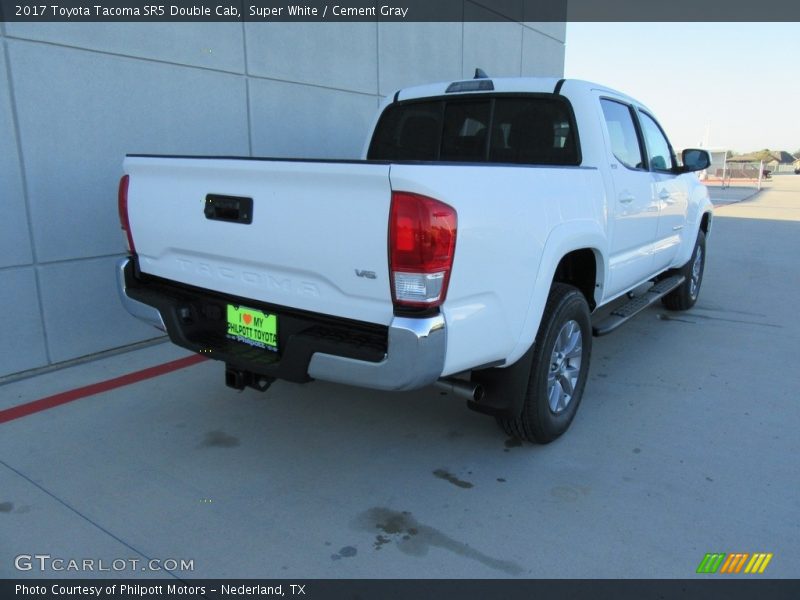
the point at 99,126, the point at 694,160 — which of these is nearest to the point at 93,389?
the point at 99,126

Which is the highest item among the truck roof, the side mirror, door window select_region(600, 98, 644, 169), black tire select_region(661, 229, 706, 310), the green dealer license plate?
the truck roof

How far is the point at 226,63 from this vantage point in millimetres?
5492

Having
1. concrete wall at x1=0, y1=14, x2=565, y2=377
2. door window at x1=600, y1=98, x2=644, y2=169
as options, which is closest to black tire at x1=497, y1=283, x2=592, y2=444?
door window at x1=600, y1=98, x2=644, y2=169

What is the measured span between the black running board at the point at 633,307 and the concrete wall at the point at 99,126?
11.9 ft

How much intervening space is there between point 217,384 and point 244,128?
2596 mm

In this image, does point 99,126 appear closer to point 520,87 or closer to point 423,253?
point 520,87

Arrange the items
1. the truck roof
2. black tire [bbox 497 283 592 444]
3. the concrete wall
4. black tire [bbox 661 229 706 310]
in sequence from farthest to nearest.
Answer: black tire [bbox 661 229 706 310] → the concrete wall → the truck roof → black tire [bbox 497 283 592 444]

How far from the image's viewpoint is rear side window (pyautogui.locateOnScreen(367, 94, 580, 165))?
12.8 feet

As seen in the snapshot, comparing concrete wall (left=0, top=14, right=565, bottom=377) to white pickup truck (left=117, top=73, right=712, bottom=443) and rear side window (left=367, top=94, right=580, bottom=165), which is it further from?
rear side window (left=367, top=94, right=580, bottom=165)

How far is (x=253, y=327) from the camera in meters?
2.93

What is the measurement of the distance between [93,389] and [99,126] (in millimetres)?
1993

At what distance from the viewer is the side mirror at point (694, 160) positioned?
5.44 meters

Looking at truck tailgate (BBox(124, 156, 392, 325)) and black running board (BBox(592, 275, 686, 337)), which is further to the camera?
black running board (BBox(592, 275, 686, 337))
